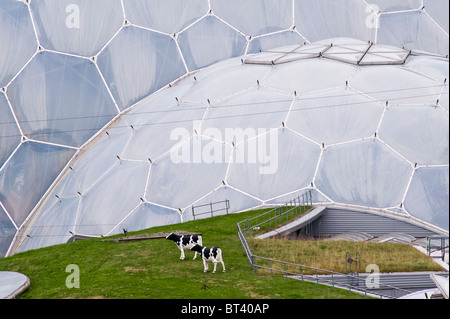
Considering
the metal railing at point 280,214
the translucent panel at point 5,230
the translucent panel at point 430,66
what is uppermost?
the translucent panel at point 430,66

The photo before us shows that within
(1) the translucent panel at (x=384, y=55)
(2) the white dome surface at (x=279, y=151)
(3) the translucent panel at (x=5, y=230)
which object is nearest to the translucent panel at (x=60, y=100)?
(2) the white dome surface at (x=279, y=151)

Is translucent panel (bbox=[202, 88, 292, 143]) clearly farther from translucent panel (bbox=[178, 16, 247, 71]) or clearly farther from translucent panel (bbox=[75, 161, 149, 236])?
translucent panel (bbox=[178, 16, 247, 71])

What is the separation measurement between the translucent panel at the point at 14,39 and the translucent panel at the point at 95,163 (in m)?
5.83

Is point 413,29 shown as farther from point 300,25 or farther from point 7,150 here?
point 7,150

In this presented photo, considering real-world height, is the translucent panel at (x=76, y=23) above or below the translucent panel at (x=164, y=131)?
above

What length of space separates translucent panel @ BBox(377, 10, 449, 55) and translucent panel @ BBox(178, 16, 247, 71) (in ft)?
26.8

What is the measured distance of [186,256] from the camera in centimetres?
2569

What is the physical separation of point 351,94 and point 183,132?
7954mm

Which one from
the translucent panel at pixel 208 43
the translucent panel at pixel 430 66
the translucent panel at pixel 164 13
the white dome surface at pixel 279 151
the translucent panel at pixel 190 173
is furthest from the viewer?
the translucent panel at pixel 208 43

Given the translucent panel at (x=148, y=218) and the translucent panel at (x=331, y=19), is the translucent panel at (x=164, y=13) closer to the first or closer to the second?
the translucent panel at (x=331, y=19)

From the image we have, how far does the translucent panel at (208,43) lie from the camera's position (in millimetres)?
44062

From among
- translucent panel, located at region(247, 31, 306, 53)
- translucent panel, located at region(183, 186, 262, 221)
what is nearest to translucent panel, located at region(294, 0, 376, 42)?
translucent panel, located at region(247, 31, 306, 53)

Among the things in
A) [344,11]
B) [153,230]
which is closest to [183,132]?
[153,230]

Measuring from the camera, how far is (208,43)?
4447 centimetres
